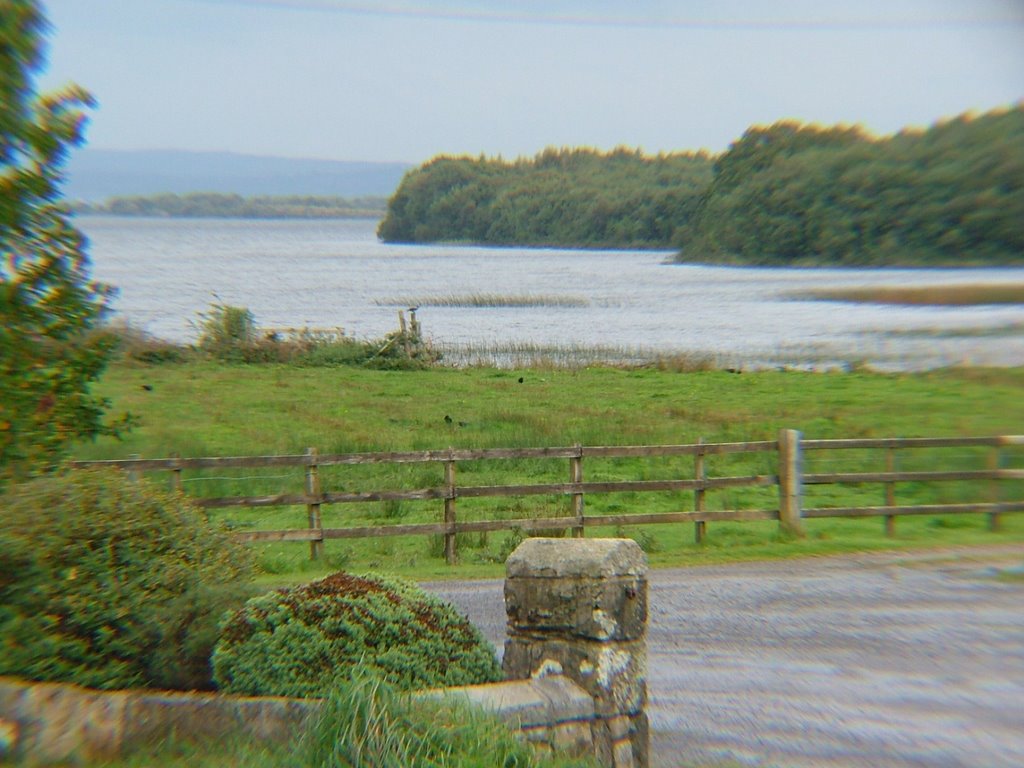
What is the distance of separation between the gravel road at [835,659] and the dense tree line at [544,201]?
101587 millimetres

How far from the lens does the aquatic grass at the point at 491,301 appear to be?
252ft

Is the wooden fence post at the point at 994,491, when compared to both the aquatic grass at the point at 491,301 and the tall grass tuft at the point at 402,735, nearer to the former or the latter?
the tall grass tuft at the point at 402,735

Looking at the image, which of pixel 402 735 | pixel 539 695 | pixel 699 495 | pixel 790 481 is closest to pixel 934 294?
pixel 790 481

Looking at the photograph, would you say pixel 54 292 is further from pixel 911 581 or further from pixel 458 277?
pixel 458 277

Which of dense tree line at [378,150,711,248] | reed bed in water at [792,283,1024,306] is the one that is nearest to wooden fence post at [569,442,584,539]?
reed bed in water at [792,283,1024,306]

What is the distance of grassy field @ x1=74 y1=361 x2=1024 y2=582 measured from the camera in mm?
14984

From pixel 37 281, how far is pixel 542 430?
14.5m

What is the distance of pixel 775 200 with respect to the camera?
186 feet

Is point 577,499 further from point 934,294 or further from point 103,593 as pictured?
point 934,294

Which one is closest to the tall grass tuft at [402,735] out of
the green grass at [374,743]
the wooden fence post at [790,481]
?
the green grass at [374,743]

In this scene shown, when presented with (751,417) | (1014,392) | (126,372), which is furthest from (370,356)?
(1014,392)

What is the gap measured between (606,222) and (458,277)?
84.2 feet

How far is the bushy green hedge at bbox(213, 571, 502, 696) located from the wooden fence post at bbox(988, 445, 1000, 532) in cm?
1157

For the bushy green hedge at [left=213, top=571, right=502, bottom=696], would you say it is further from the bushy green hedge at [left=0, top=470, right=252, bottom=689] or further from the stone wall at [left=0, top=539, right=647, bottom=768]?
the bushy green hedge at [left=0, top=470, right=252, bottom=689]
